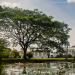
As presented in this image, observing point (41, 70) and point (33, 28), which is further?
point (33, 28)

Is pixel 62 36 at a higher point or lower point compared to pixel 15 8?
lower

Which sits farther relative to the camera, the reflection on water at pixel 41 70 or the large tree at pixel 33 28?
the large tree at pixel 33 28

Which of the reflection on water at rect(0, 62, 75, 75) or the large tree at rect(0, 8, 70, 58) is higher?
the large tree at rect(0, 8, 70, 58)

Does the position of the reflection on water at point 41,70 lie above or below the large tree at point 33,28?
below

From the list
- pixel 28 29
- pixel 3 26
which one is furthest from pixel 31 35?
pixel 3 26

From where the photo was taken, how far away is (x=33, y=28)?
32969 millimetres

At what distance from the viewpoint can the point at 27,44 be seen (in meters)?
33.8

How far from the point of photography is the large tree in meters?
32.4

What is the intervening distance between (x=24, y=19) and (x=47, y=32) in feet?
9.03

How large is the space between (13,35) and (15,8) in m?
2.80

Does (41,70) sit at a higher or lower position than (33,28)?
lower

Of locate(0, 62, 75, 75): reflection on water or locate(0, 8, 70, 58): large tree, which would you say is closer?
locate(0, 62, 75, 75): reflection on water

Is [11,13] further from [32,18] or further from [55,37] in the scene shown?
[55,37]

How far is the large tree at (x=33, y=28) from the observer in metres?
32.4
